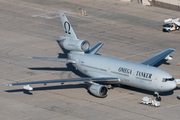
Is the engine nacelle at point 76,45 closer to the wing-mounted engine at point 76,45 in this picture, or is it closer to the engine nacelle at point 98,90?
the wing-mounted engine at point 76,45

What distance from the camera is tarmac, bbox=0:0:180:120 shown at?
164ft

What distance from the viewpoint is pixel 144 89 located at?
54.3 metres

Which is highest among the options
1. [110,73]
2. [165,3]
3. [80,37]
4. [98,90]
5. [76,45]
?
[165,3]

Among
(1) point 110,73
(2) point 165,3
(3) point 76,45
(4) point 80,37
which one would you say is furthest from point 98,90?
(2) point 165,3

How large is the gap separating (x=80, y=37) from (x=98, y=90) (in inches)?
1275

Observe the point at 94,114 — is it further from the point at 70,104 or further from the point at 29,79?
the point at 29,79

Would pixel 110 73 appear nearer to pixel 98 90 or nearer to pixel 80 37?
pixel 98 90

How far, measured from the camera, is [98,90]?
174ft

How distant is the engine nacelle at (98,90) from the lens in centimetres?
5314

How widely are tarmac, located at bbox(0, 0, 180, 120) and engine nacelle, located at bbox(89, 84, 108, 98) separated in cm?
87

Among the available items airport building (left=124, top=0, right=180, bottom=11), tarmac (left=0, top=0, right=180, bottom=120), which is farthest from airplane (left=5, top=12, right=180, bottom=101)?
airport building (left=124, top=0, right=180, bottom=11)

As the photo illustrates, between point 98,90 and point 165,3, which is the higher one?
point 165,3

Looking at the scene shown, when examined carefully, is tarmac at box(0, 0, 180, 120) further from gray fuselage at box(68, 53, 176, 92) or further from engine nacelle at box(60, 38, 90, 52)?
engine nacelle at box(60, 38, 90, 52)

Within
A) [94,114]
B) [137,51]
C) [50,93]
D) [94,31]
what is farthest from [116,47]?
[94,114]
